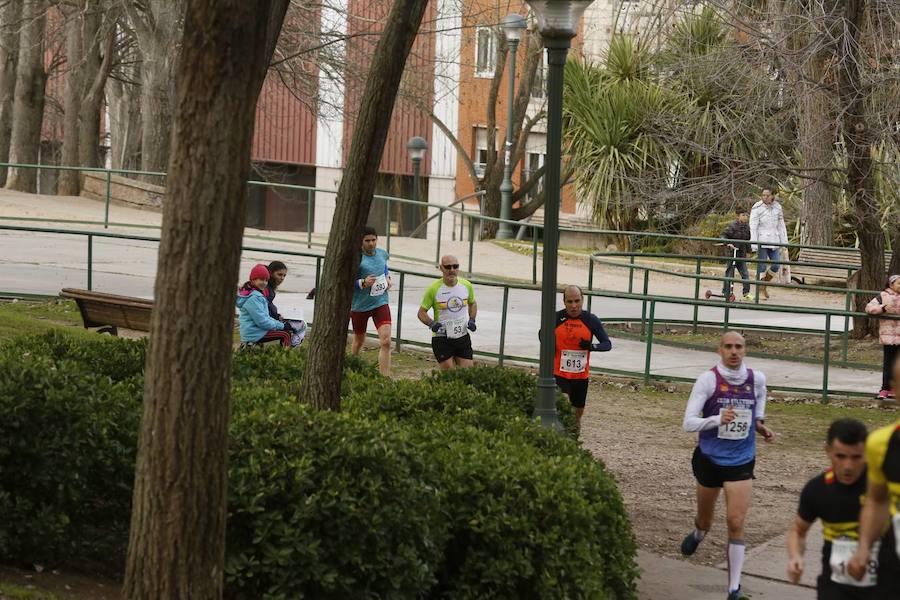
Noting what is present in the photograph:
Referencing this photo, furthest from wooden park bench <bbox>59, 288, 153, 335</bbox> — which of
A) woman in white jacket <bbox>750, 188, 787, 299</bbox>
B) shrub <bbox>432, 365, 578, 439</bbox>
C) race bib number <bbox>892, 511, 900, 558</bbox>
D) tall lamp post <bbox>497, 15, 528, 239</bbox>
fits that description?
tall lamp post <bbox>497, 15, 528, 239</bbox>

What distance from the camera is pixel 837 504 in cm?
574

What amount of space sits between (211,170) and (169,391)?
850 millimetres

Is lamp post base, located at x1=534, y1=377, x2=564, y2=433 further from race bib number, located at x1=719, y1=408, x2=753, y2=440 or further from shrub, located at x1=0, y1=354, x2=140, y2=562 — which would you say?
shrub, located at x1=0, y1=354, x2=140, y2=562

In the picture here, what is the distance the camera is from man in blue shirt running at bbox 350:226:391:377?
542 inches

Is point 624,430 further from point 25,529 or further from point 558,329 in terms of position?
point 25,529

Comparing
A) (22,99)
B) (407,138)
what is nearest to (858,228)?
(22,99)

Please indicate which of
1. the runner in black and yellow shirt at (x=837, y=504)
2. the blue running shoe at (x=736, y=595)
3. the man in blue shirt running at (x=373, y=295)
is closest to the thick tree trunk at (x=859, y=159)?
the man in blue shirt running at (x=373, y=295)

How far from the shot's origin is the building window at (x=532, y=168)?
4188 cm

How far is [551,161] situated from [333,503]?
11.8ft

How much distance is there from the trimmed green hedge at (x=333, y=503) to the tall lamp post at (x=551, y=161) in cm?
162

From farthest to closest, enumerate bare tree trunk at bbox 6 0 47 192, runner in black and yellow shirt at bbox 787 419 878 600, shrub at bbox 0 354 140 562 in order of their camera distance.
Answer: bare tree trunk at bbox 6 0 47 192 → shrub at bbox 0 354 140 562 → runner in black and yellow shirt at bbox 787 419 878 600

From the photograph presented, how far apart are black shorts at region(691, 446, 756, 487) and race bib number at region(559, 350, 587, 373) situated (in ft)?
9.71

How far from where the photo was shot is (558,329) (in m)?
11.4

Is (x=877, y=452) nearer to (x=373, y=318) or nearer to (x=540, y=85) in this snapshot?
(x=373, y=318)
